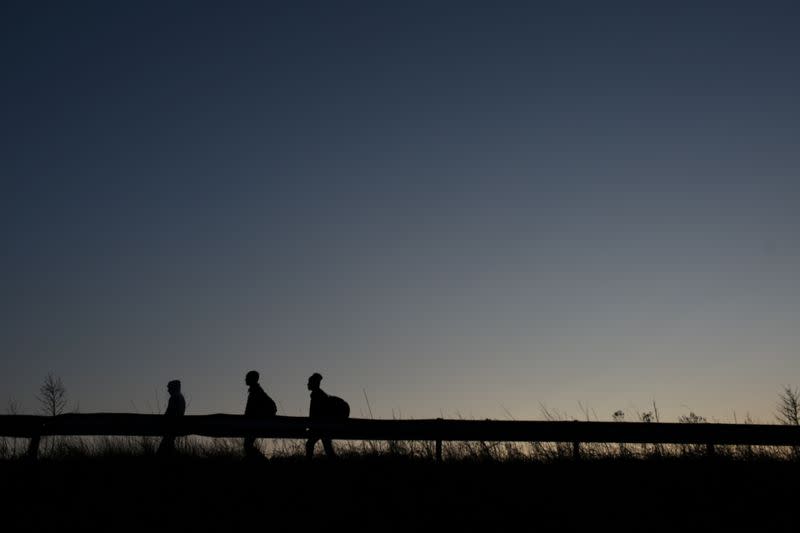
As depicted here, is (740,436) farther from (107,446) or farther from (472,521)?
(107,446)

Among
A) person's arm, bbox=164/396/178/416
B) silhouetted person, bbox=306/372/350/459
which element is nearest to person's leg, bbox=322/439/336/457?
silhouetted person, bbox=306/372/350/459

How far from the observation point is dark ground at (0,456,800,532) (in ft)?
23.2

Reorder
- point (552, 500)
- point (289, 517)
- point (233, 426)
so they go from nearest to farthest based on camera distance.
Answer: point (289, 517) → point (552, 500) → point (233, 426)

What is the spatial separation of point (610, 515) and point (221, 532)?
3836 mm

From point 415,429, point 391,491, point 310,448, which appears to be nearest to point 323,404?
point 310,448

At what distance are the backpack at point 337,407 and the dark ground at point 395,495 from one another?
2.48 m

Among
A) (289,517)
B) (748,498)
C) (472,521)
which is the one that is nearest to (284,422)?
(289,517)

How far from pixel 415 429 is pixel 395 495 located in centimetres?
222

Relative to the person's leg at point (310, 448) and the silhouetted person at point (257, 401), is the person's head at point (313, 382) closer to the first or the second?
the silhouetted person at point (257, 401)

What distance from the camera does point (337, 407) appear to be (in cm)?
1243

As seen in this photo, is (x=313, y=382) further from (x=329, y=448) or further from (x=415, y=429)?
(x=415, y=429)

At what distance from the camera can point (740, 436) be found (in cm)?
1024

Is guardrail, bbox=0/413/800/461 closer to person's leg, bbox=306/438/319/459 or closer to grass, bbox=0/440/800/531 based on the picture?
person's leg, bbox=306/438/319/459

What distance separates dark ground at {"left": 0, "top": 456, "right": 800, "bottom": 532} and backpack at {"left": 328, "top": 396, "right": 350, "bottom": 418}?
8.12ft
